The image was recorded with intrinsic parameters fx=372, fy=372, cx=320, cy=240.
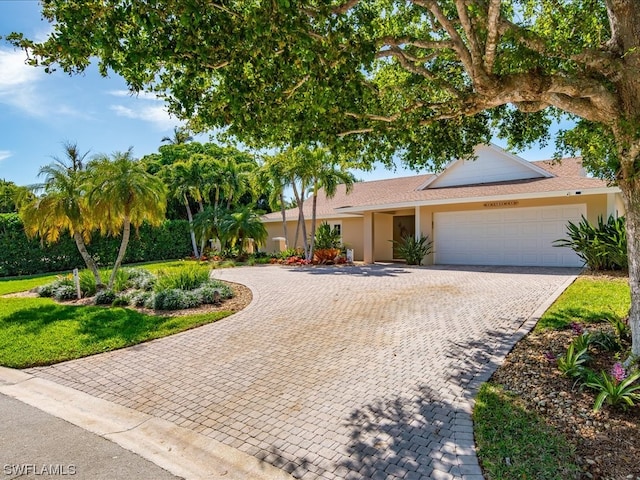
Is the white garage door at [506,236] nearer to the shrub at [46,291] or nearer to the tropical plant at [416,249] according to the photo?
the tropical plant at [416,249]

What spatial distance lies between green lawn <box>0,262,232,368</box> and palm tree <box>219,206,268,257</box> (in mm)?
12290

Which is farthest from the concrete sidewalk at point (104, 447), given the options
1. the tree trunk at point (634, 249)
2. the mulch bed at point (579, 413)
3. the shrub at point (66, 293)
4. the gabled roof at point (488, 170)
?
the gabled roof at point (488, 170)

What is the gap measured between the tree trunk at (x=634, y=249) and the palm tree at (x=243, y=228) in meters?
18.9

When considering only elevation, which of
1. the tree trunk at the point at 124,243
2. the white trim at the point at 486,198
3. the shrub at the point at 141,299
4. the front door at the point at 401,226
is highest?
the white trim at the point at 486,198

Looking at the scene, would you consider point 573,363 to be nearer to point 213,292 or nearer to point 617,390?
point 617,390

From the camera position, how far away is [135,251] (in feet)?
73.8

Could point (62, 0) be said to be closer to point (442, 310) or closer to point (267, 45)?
point (267, 45)

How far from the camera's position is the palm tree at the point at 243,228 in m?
21.7

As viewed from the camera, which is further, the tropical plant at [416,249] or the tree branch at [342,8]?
the tropical plant at [416,249]

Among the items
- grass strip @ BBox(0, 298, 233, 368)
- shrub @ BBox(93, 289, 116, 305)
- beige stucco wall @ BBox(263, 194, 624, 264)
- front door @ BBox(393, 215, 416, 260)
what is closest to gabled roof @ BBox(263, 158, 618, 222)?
beige stucco wall @ BBox(263, 194, 624, 264)

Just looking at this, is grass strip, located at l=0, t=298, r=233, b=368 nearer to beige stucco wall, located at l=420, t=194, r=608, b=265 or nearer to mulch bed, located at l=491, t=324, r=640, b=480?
mulch bed, located at l=491, t=324, r=640, b=480

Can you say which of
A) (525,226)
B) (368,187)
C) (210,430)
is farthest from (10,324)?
(368,187)

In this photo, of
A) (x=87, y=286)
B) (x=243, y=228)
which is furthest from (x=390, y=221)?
(x=87, y=286)

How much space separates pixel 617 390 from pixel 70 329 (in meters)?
8.71
